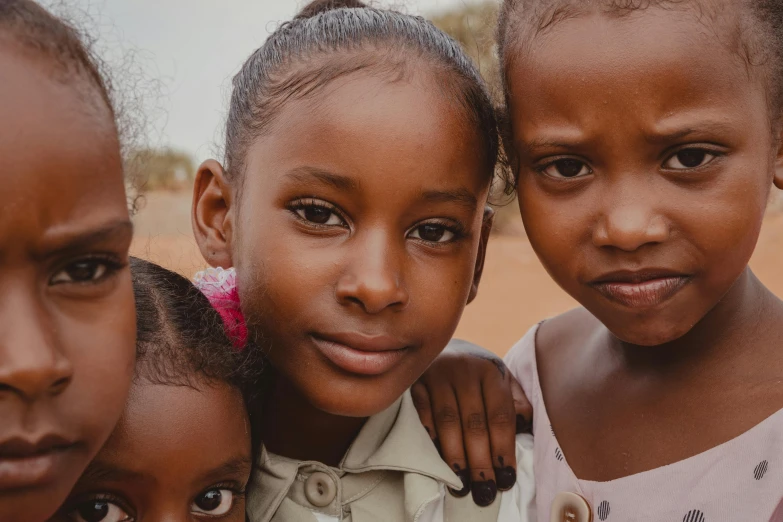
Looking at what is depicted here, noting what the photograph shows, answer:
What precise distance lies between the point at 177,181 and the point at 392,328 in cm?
1881

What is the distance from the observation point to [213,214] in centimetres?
252

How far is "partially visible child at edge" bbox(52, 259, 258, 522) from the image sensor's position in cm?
184

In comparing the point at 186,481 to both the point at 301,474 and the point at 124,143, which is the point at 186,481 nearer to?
the point at 301,474

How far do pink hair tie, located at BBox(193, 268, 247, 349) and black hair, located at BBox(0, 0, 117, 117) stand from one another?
854 mm

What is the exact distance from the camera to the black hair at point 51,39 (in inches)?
53.9

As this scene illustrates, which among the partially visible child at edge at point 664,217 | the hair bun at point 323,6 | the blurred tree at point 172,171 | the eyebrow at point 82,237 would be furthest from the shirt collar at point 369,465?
the blurred tree at point 172,171

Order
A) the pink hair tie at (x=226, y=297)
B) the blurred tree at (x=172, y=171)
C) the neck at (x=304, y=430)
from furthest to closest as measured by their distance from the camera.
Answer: the blurred tree at (x=172, y=171) < the neck at (x=304, y=430) < the pink hair tie at (x=226, y=297)

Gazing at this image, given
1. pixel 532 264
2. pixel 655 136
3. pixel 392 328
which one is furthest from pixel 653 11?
pixel 532 264

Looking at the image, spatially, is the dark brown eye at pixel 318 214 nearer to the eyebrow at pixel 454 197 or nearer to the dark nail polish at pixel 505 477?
the eyebrow at pixel 454 197

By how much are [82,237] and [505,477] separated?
1410 millimetres

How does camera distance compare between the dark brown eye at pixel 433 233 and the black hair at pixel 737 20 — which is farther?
the dark brown eye at pixel 433 233

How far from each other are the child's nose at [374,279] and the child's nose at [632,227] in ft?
1.73

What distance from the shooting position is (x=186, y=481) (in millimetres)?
1891

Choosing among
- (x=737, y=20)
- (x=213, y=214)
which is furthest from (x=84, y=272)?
(x=737, y=20)
